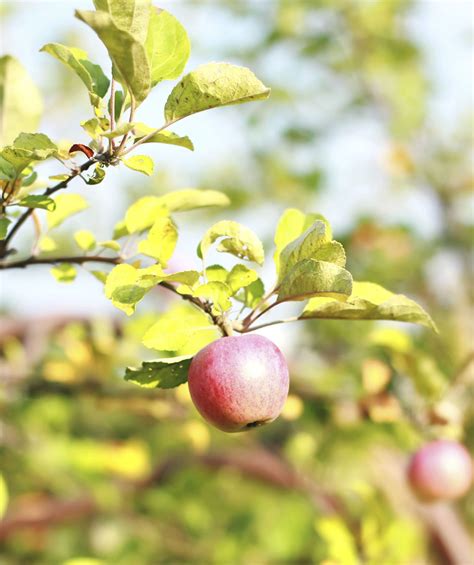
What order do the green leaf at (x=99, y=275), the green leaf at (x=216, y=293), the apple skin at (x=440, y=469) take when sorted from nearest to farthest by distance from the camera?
the green leaf at (x=216, y=293) < the green leaf at (x=99, y=275) < the apple skin at (x=440, y=469)

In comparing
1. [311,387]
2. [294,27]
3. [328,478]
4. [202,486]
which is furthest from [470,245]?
[311,387]

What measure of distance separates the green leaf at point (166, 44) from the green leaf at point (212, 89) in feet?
0.06

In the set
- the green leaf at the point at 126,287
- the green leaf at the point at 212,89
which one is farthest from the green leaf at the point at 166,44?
the green leaf at the point at 126,287

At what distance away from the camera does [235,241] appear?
1.59ft

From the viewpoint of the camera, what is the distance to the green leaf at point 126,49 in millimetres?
358

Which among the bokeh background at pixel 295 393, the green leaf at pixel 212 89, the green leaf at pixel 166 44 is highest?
the green leaf at pixel 166 44

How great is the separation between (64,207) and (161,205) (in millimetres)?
92

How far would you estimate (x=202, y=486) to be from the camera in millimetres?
1716

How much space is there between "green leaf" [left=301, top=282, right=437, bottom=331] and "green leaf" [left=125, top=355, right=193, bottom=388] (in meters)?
0.09

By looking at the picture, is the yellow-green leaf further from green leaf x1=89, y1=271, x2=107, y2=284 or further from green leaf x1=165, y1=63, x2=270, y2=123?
green leaf x1=165, y1=63, x2=270, y2=123

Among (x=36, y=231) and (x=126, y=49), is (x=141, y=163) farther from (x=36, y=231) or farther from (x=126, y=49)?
(x=36, y=231)

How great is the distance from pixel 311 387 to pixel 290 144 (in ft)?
7.57

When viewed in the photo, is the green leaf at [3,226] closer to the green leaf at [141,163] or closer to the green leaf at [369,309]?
the green leaf at [141,163]

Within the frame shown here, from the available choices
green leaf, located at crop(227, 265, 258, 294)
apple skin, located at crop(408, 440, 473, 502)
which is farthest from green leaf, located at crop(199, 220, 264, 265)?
apple skin, located at crop(408, 440, 473, 502)
